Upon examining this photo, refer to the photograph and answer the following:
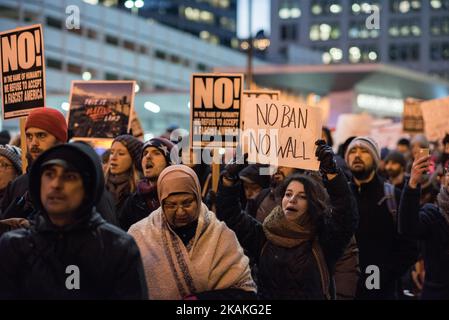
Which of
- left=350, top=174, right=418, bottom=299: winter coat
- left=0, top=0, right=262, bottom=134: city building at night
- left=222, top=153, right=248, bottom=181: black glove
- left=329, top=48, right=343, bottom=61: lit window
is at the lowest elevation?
left=350, top=174, right=418, bottom=299: winter coat

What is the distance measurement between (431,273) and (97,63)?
56.3 m

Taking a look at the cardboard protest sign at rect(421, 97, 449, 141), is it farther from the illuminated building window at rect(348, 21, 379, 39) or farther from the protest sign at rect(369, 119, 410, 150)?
the illuminated building window at rect(348, 21, 379, 39)

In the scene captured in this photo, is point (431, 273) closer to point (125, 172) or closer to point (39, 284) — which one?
point (125, 172)

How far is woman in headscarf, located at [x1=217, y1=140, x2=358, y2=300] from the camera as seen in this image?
17.1ft

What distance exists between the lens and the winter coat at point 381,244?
6918 millimetres

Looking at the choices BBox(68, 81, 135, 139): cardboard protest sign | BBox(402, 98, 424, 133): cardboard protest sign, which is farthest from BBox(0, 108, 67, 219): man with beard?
BBox(402, 98, 424, 133): cardboard protest sign

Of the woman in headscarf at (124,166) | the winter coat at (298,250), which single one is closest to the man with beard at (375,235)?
the winter coat at (298,250)

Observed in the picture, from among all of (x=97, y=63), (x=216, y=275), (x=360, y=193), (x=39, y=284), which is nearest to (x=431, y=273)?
(x=360, y=193)

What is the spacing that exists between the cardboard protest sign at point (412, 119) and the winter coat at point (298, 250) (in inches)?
358

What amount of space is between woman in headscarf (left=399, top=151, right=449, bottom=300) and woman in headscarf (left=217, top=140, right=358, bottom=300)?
25.9 inches

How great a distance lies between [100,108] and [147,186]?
3221 millimetres

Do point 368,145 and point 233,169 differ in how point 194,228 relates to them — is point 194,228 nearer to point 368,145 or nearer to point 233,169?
point 233,169

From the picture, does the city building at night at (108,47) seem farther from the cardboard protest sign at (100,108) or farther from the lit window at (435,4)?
the lit window at (435,4)

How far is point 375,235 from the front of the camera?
699cm
